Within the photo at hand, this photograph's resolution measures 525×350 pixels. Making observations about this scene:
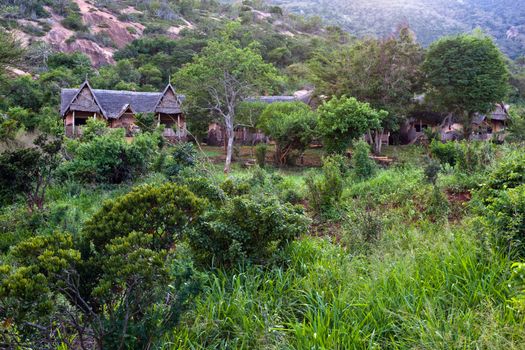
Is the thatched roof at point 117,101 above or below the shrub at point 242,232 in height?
above

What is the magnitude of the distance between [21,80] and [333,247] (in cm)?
2953

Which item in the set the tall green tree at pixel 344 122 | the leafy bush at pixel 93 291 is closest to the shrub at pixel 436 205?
the leafy bush at pixel 93 291

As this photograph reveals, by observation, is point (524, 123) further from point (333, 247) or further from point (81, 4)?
point (81, 4)

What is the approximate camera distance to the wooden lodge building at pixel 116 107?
1063 inches

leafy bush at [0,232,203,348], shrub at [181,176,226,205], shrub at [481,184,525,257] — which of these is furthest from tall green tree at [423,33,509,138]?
leafy bush at [0,232,203,348]

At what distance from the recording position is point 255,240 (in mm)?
4516

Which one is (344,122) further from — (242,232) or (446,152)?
(242,232)

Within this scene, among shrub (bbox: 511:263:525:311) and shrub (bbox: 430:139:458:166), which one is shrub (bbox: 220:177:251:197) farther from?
shrub (bbox: 430:139:458:166)

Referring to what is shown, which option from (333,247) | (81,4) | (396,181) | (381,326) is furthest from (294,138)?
(81,4)

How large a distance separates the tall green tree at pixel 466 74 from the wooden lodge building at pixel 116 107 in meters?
16.8

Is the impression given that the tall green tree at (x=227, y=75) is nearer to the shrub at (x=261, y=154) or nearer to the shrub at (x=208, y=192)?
the shrub at (x=261, y=154)

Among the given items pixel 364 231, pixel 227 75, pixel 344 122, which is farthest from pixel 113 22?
pixel 364 231

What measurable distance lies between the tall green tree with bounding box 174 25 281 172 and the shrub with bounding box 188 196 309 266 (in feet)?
52.5

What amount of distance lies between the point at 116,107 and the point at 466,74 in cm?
2289
